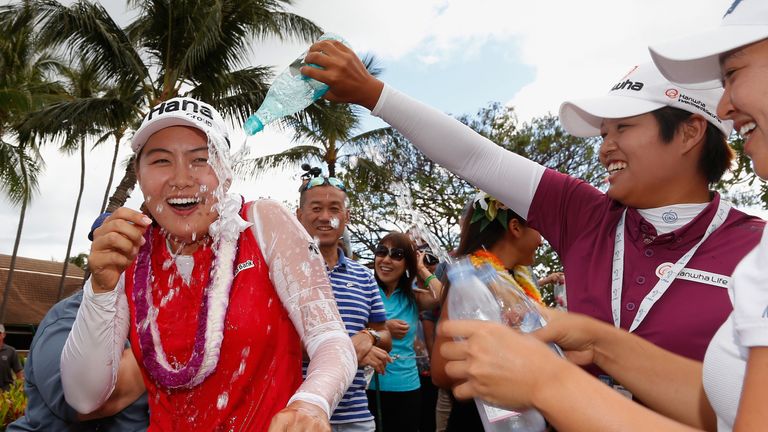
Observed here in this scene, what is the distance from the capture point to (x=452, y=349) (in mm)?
1497

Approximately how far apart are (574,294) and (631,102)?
819mm

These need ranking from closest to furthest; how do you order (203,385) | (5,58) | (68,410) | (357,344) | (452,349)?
1. (452,349)
2. (203,385)
3. (68,410)
4. (357,344)
5. (5,58)

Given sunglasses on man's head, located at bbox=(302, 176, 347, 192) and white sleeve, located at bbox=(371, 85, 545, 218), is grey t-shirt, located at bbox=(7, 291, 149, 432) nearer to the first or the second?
white sleeve, located at bbox=(371, 85, 545, 218)

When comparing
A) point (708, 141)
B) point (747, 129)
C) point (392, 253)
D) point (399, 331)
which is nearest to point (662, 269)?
point (708, 141)

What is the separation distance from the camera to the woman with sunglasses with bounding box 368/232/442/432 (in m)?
5.70

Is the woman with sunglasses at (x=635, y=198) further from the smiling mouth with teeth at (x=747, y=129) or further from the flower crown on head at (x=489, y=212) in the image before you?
the flower crown on head at (x=489, y=212)

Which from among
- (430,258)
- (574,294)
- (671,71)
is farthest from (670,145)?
(430,258)

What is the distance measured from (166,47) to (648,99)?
17.3 meters

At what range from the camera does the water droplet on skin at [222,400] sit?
7.22 ft

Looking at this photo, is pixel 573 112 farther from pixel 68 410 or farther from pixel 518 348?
pixel 68 410

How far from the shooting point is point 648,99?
2.45 m

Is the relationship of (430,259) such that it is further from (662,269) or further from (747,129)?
(747,129)

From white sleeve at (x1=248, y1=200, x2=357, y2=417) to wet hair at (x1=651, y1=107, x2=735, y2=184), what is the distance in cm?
149

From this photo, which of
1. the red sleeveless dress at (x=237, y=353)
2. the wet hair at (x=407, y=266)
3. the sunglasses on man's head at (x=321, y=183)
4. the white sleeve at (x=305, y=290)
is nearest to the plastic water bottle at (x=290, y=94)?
the white sleeve at (x=305, y=290)
